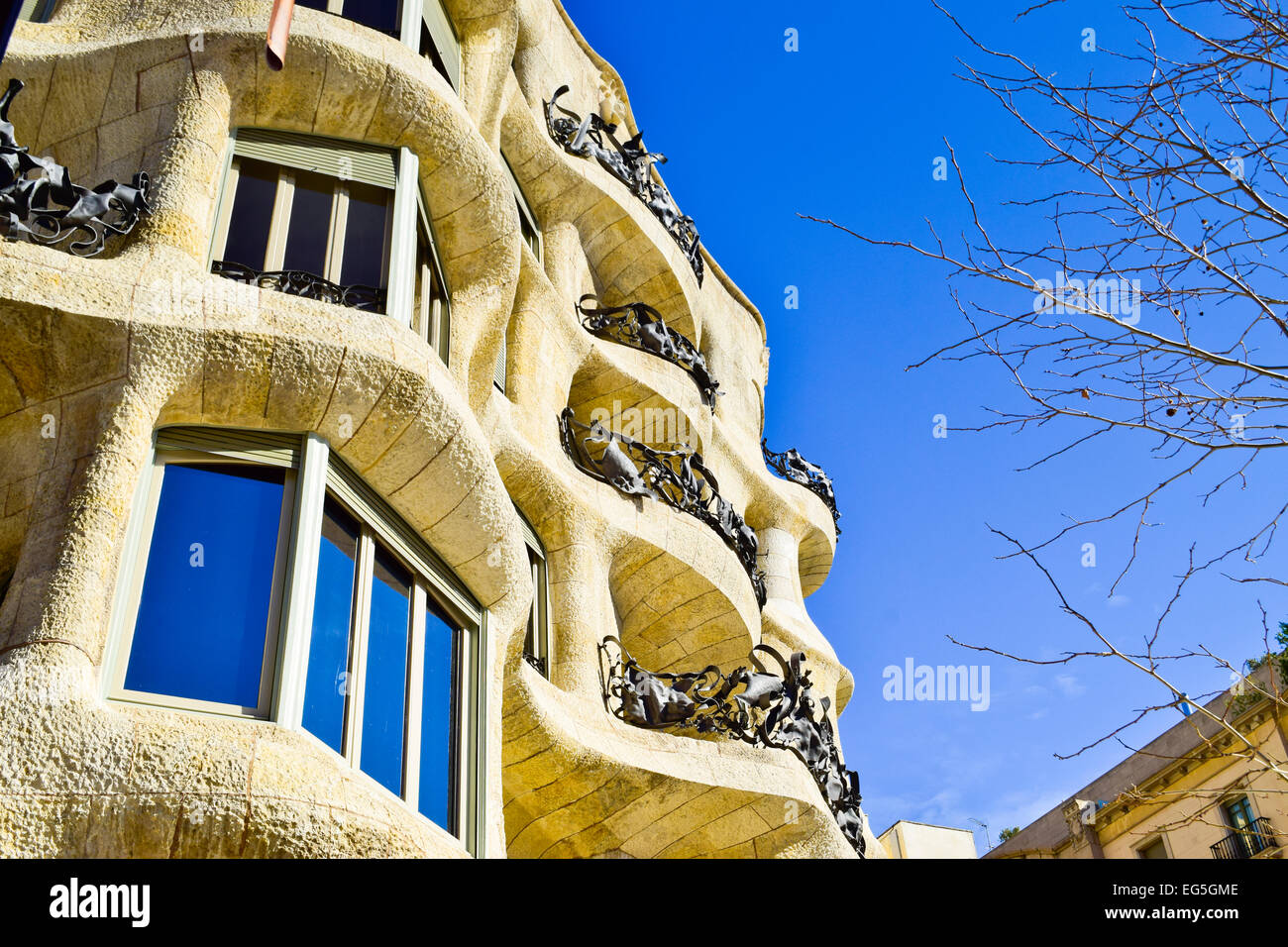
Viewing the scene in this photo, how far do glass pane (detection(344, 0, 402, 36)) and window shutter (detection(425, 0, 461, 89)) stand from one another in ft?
2.05

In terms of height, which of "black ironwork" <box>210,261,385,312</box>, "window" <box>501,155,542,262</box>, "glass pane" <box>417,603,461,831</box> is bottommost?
"glass pane" <box>417,603,461,831</box>

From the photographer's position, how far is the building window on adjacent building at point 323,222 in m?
8.73

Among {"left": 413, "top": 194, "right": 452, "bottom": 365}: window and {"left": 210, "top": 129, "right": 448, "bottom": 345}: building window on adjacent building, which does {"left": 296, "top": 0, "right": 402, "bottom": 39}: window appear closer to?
{"left": 210, "top": 129, "right": 448, "bottom": 345}: building window on adjacent building

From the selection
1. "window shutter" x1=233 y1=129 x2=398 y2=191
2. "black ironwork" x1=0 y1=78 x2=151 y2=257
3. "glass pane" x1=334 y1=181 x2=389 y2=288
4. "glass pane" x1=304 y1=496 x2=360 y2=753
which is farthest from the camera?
"window shutter" x1=233 y1=129 x2=398 y2=191

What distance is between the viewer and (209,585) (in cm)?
690

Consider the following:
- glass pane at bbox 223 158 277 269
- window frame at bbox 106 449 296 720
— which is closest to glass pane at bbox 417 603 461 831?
window frame at bbox 106 449 296 720

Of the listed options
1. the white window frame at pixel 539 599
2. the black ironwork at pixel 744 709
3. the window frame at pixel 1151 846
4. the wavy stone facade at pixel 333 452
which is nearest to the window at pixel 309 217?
the wavy stone facade at pixel 333 452

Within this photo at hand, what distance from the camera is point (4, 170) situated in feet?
25.3

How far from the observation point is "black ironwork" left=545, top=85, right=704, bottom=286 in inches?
669

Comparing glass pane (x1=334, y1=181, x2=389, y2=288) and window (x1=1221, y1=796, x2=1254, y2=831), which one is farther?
window (x1=1221, y1=796, x2=1254, y2=831)

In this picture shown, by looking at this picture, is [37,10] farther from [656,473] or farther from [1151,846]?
[1151,846]
